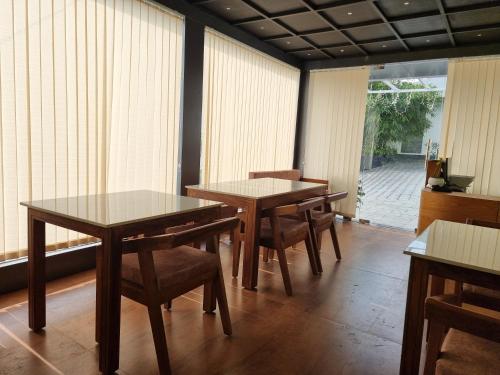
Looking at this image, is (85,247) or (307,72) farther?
(307,72)

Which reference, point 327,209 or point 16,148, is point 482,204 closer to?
point 327,209

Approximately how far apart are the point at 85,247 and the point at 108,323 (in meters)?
1.63

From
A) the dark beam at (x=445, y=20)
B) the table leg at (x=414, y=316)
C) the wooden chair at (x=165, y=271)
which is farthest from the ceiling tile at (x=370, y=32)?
the table leg at (x=414, y=316)

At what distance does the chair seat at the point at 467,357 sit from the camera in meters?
1.14

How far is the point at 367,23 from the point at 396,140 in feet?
7.71

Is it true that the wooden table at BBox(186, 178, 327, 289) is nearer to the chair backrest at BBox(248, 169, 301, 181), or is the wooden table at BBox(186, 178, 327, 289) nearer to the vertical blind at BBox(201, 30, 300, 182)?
the vertical blind at BBox(201, 30, 300, 182)

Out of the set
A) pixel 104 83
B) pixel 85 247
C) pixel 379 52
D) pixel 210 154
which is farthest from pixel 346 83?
pixel 85 247

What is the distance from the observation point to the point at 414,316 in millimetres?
1444

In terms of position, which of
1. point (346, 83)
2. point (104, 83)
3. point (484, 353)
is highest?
point (346, 83)

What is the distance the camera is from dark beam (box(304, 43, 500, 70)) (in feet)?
14.4

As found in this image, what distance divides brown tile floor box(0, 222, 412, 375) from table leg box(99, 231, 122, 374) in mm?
124

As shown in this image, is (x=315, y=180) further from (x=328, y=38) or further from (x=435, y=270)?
(x=435, y=270)

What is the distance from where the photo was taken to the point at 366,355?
1930mm

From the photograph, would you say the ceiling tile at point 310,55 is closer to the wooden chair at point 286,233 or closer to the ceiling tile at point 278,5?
the ceiling tile at point 278,5
